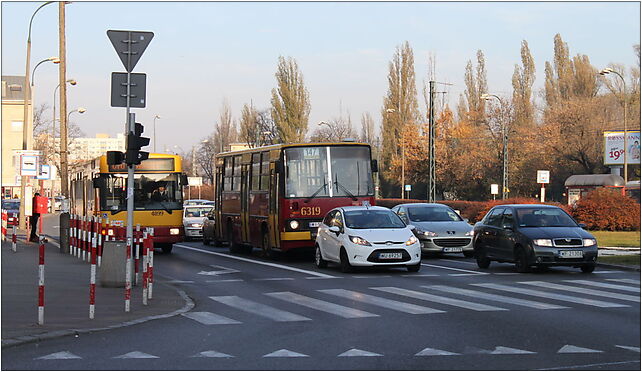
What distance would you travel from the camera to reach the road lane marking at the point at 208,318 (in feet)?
44.1

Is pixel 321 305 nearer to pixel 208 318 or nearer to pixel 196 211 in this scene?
pixel 208 318

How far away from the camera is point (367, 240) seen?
21750 millimetres

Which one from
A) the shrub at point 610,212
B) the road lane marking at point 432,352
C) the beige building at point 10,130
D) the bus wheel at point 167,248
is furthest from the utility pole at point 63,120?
the beige building at point 10,130

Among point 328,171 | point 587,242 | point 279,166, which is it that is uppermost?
point 279,166

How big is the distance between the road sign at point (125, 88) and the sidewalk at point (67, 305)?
3353mm

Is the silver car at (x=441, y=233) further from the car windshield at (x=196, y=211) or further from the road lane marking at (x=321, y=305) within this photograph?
the car windshield at (x=196, y=211)

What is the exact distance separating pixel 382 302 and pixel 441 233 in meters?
12.1

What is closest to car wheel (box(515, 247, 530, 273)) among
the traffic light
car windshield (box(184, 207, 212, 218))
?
the traffic light

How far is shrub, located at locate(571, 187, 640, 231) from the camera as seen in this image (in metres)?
44.0

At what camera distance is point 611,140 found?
60.0 m

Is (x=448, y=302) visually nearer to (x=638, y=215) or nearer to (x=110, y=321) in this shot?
(x=110, y=321)

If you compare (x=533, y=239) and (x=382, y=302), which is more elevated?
(x=533, y=239)

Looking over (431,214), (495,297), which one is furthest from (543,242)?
(431,214)

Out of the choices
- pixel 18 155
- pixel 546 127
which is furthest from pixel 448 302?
pixel 546 127
